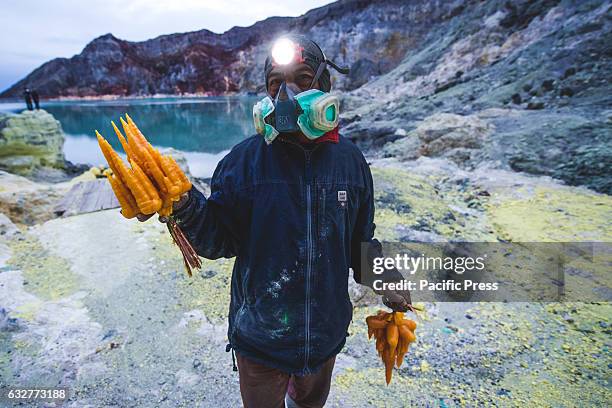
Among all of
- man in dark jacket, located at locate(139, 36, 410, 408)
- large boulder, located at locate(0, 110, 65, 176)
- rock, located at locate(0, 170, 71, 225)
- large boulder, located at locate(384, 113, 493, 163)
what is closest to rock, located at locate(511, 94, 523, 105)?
large boulder, located at locate(384, 113, 493, 163)

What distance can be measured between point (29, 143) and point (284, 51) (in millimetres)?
14486

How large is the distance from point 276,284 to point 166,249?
3290mm

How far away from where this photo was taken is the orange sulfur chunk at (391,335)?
71.5 inches

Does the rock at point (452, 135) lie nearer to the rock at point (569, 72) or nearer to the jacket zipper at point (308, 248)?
the rock at point (569, 72)

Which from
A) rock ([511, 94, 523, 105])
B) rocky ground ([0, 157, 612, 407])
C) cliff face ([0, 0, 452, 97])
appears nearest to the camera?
rocky ground ([0, 157, 612, 407])

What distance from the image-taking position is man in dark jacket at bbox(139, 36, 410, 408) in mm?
1349

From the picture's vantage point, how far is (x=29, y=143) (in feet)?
39.5

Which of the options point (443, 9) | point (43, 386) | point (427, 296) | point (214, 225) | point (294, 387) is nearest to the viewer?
point (214, 225)

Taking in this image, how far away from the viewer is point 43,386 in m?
2.41

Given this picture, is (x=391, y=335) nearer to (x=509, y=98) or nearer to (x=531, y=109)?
(x=531, y=109)

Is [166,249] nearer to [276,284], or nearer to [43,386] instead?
[43,386]

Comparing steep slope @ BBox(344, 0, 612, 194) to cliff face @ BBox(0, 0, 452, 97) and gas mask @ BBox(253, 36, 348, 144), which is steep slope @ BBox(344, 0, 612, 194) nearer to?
gas mask @ BBox(253, 36, 348, 144)

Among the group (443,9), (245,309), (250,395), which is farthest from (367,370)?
(443,9)

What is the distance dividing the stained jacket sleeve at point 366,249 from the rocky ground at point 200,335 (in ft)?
3.77
